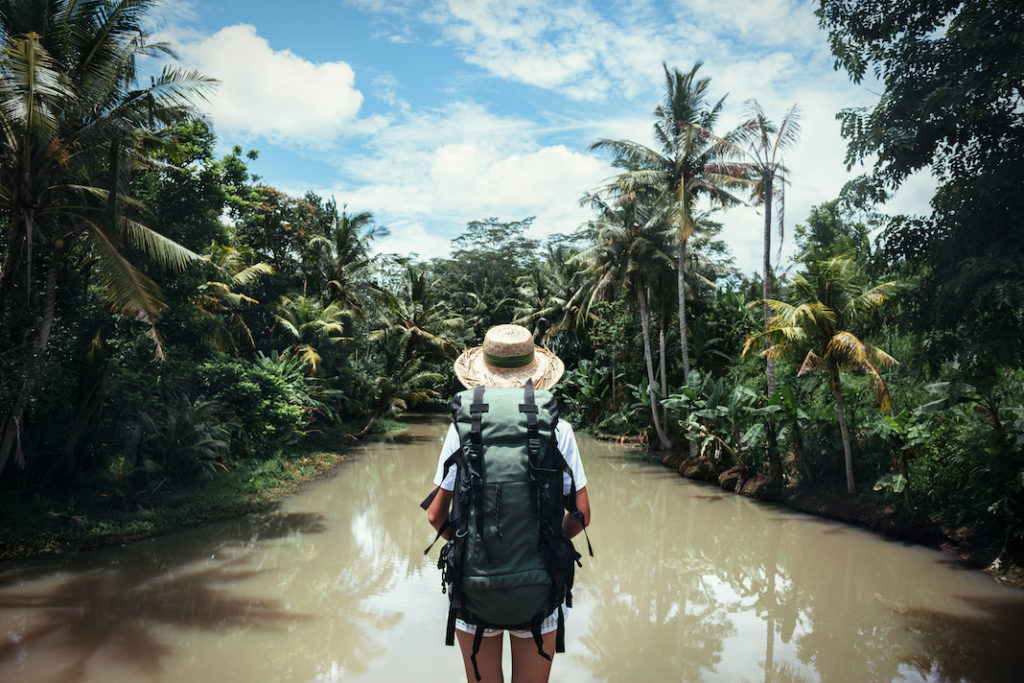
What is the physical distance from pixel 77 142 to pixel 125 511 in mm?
4941

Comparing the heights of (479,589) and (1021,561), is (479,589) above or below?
above

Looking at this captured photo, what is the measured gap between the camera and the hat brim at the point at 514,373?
259 centimetres

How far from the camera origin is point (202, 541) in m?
8.72

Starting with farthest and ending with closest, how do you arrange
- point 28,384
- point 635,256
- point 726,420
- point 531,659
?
point 635,256
point 726,420
point 28,384
point 531,659

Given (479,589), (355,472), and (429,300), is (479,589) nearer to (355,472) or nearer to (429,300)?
(355,472)

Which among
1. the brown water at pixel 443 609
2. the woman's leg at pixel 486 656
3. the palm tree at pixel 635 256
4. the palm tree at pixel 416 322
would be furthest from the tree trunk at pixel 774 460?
the palm tree at pixel 416 322

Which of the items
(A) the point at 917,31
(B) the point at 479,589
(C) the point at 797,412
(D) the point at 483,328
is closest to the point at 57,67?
(B) the point at 479,589

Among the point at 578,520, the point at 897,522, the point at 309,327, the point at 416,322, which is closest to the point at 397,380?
the point at 309,327

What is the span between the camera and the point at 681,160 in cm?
1516

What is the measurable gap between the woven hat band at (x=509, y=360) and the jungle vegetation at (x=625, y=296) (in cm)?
435

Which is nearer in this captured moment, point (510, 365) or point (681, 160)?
point (510, 365)

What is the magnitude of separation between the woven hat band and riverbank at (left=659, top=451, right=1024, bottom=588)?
7742 mm

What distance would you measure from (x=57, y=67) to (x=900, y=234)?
9.37m

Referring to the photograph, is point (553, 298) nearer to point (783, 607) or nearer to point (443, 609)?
point (783, 607)
